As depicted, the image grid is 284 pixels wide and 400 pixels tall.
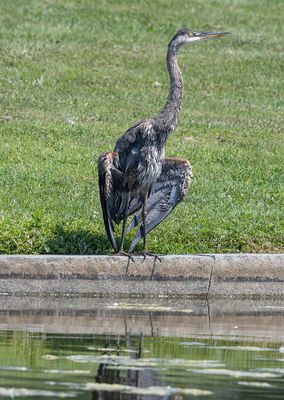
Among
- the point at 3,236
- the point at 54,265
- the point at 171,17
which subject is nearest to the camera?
the point at 54,265

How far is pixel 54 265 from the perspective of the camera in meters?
11.3

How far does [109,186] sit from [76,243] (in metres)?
0.66

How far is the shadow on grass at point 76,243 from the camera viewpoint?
1209cm

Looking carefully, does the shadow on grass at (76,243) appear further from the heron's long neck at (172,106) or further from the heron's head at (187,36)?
the heron's head at (187,36)

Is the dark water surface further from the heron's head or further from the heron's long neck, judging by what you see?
the heron's head

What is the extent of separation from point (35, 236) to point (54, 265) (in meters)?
0.98

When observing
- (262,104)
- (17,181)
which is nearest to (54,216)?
(17,181)

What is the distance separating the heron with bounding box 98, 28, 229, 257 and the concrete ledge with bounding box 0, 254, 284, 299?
29cm

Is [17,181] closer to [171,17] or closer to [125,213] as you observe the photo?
[125,213]

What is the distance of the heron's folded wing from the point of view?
12.4 meters

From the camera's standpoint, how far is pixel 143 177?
12070 mm

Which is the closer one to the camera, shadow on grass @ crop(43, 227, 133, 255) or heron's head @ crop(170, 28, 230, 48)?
shadow on grass @ crop(43, 227, 133, 255)

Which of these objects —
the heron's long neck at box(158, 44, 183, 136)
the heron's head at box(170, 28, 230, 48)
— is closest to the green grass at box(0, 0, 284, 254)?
the heron's long neck at box(158, 44, 183, 136)

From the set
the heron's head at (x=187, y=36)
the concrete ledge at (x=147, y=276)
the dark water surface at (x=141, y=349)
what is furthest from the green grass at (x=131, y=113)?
the heron's head at (x=187, y=36)
